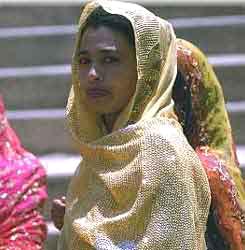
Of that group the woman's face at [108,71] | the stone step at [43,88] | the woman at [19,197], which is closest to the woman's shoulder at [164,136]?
the woman's face at [108,71]

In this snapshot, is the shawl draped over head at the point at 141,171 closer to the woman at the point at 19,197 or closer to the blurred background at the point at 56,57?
the woman at the point at 19,197

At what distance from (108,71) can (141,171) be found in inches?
11.1

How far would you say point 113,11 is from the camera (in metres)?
2.40

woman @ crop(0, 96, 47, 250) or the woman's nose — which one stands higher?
the woman's nose

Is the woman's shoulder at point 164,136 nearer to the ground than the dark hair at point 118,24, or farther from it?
nearer to the ground

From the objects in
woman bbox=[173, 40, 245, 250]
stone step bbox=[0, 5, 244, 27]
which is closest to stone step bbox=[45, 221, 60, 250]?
woman bbox=[173, 40, 245, 250]

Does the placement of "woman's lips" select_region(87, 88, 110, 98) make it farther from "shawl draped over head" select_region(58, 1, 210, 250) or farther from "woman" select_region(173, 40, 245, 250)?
"woman" select_region(173, 40, 245, 250)

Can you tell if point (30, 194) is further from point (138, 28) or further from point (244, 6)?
point (244, 6)

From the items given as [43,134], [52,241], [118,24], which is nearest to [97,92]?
[118,24]

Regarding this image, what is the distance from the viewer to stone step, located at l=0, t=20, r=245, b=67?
5191 millimetres

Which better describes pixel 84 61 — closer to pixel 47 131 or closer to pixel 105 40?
pixel 105 40

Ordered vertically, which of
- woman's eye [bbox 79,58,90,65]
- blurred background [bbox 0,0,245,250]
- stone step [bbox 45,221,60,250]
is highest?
woman's eye [bbox 79,58,90,65]

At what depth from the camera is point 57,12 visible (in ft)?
18.2

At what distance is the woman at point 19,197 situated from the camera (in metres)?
3.10
